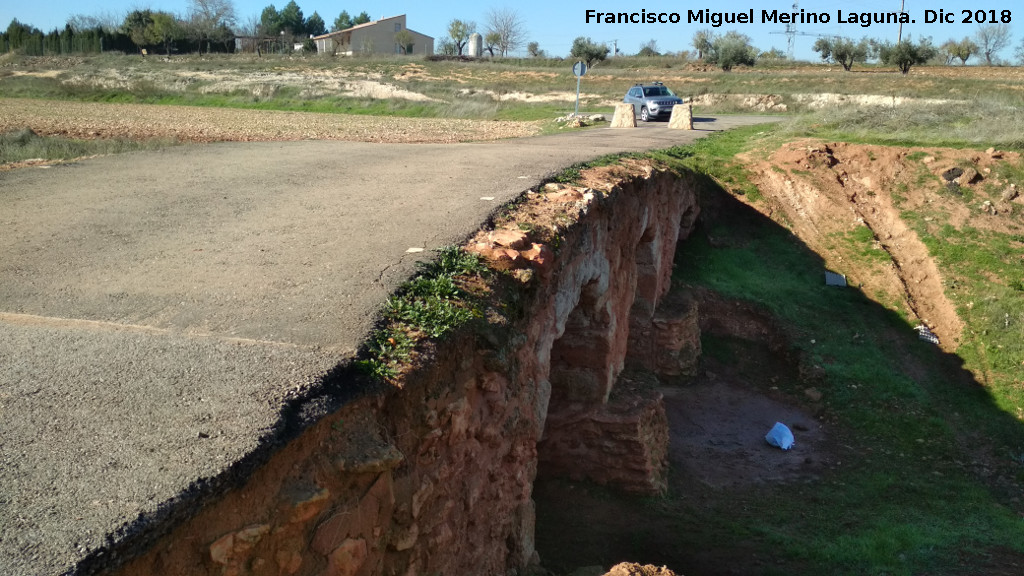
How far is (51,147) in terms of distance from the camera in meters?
13.3

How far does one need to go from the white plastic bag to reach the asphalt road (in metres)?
4.96

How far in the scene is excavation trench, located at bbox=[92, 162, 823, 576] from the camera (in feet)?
11.1

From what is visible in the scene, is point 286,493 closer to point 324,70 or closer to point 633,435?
point 633,435

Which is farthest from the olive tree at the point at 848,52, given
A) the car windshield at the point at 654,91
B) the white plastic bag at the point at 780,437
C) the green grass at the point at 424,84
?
the white plastic bag at the point at 780,437

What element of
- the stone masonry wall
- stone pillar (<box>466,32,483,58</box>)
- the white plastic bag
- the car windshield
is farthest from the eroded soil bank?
stone pillar (<box>466,32,483,58</box>)

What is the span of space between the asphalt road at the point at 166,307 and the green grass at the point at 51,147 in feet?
8.90

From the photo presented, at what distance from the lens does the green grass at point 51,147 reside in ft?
38.5

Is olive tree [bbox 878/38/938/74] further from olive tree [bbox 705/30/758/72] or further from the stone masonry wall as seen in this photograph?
the stone masonry wall

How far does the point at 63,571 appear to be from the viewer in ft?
8.15

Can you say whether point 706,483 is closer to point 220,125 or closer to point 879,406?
point 879,406

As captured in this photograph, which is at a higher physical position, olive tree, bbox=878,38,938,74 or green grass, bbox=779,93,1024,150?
olive tree, bbox=878,38,938,74

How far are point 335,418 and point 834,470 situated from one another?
28.7ft

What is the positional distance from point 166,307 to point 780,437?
889 centimetres

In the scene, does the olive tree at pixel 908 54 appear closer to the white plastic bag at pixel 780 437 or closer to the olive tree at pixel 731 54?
the olive tree at pixel 731 54
